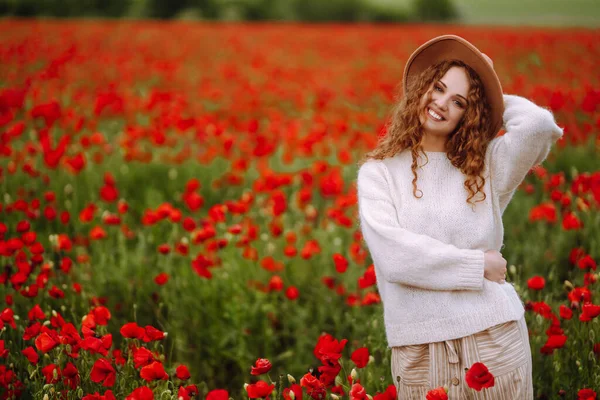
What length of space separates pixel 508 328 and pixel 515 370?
5.6 inches

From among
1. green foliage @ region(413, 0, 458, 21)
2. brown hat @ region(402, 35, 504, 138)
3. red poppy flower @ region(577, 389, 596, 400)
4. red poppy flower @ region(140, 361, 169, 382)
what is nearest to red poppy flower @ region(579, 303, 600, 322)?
red poppy flower @ region(577, 389, 596, 400)

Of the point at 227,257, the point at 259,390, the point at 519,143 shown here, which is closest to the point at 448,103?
the point at 519,143

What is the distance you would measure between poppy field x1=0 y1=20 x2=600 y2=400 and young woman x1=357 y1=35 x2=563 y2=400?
0.15m

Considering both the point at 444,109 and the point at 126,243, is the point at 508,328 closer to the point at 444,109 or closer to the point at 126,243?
the point at 444,109

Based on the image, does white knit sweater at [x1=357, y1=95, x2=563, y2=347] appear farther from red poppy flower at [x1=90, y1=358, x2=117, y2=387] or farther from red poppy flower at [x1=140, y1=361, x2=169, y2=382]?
red poppy flower at [x1=90, y1=358, x2=117, y2=387]

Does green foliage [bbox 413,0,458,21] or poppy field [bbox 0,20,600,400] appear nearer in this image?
poppy field [bbox 0,20,600,400]

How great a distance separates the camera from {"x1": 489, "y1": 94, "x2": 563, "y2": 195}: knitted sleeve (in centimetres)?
183

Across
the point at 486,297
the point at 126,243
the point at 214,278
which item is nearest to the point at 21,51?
the point at 126,243

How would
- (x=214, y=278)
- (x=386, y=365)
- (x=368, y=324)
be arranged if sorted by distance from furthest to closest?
(x=214, y=278), (x=368, y=324), (x=386, y=365)

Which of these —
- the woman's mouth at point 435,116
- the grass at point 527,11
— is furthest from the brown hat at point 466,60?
the grass at point 527,11

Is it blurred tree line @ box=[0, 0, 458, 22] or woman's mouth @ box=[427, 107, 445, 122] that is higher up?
blurred tree line @ box=[0, 0, 458, 22]

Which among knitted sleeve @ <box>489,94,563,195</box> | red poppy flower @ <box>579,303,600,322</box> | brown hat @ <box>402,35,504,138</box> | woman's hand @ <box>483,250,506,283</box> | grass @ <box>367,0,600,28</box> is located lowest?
red poppy flower @ <box>579,303,600,322</box>

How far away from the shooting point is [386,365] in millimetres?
2361

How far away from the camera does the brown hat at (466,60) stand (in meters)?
1.92
